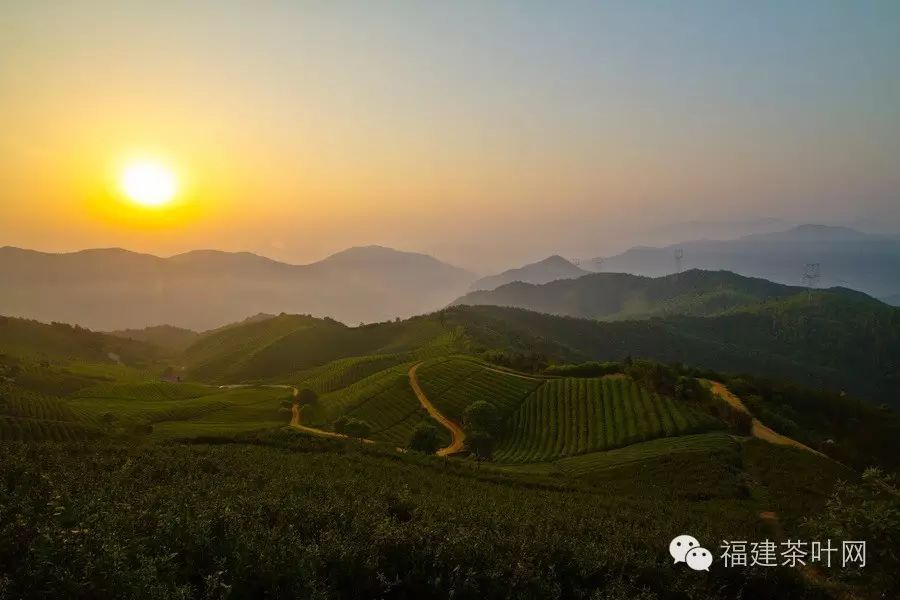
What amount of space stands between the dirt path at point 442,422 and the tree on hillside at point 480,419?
8.71ft

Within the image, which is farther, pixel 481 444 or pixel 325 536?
pixel 481 444

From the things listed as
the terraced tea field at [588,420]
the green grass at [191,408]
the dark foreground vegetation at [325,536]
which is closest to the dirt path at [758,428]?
the terraced tea field at [588,420]

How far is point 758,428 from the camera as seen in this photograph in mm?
67188

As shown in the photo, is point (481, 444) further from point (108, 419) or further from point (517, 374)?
point (108, 419)

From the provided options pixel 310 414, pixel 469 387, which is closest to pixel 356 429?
pixel 310 414

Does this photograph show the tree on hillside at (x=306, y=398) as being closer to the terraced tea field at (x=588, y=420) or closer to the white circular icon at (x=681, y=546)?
the terraced tea field at (x=588, y=420)

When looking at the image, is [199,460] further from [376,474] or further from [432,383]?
[432,383]

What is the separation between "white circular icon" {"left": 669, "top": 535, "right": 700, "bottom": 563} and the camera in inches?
782

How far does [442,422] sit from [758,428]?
2000 inches

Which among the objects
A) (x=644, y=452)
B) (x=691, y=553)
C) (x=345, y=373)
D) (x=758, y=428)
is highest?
(x=691, y=553)

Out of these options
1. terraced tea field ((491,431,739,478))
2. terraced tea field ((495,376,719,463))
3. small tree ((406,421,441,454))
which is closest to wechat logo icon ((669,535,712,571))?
terraced tea field ((491,431,739,478))

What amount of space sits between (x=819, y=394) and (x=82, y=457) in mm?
121559

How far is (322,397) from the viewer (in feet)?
411

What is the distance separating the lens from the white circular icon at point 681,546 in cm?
1987
